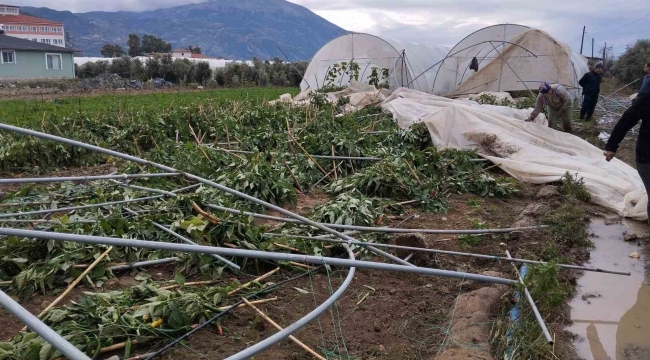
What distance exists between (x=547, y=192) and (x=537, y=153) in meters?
1.65

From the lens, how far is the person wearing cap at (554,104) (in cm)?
1038

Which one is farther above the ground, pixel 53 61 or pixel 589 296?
pixel 53 61

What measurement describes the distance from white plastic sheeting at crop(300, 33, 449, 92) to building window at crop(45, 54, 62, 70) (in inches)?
1016

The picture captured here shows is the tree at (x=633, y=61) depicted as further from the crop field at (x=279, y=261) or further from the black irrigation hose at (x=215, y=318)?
the black irrigation hose at (x=215, y=318)

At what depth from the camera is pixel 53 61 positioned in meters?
38.2

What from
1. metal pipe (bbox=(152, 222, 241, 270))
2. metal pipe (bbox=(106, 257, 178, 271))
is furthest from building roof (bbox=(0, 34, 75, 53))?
metal pipe (bbox=(106, 257, 178, 271))

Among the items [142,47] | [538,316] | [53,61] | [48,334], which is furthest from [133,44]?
[48,334]

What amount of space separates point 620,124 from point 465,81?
44.0 ft

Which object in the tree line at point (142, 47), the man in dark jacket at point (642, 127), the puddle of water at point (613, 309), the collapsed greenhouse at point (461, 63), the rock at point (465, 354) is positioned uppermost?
the tree line at point (142, 47)

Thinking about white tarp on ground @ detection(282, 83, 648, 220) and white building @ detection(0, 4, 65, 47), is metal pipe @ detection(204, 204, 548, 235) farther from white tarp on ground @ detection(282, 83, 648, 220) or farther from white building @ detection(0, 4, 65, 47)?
white building @ detection(0, 4, 65, 47)

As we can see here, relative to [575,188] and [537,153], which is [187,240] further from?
[537,153]

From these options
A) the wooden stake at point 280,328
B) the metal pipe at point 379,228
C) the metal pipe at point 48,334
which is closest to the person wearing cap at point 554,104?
the metal pipe at point 379,228

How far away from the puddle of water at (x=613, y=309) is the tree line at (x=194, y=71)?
1197 inches

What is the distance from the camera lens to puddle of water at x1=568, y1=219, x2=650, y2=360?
12.2 feet
